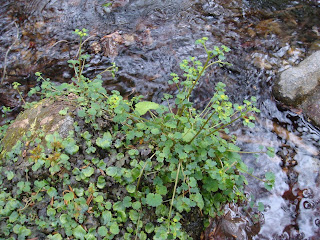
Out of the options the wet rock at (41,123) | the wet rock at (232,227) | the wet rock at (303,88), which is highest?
the wet rock at (41,123)

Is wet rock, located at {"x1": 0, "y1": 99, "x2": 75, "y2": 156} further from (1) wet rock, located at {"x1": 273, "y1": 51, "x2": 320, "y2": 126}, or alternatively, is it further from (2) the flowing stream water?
(1) wet rock, located at {"x1": 273, "y1": 51, "x2": 320, "y2": 126}

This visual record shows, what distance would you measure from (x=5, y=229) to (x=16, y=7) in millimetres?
5064

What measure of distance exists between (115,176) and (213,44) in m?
3.55

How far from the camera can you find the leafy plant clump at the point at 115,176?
1980 mm

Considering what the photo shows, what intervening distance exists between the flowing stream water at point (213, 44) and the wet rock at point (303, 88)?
13 cm

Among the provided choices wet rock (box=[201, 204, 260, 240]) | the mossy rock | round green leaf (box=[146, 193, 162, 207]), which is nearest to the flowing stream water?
wet rock (box=[201, 204, 260, 240])

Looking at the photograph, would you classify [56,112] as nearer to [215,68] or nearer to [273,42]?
[215,68]

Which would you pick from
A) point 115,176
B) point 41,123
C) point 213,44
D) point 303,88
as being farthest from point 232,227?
point 213,44

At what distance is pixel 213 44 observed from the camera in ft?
15.6

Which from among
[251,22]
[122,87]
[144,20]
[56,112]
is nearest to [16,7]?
[144,20]

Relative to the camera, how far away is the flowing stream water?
3.14 m

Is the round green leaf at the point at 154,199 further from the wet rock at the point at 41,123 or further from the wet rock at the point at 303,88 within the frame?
the wet rock at the point at 303,88

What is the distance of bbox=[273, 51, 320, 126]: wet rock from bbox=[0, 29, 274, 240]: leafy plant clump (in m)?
2.19

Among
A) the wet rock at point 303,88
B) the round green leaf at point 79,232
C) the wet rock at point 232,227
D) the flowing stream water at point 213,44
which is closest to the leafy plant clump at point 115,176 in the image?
the round green leaf at point 79,232
